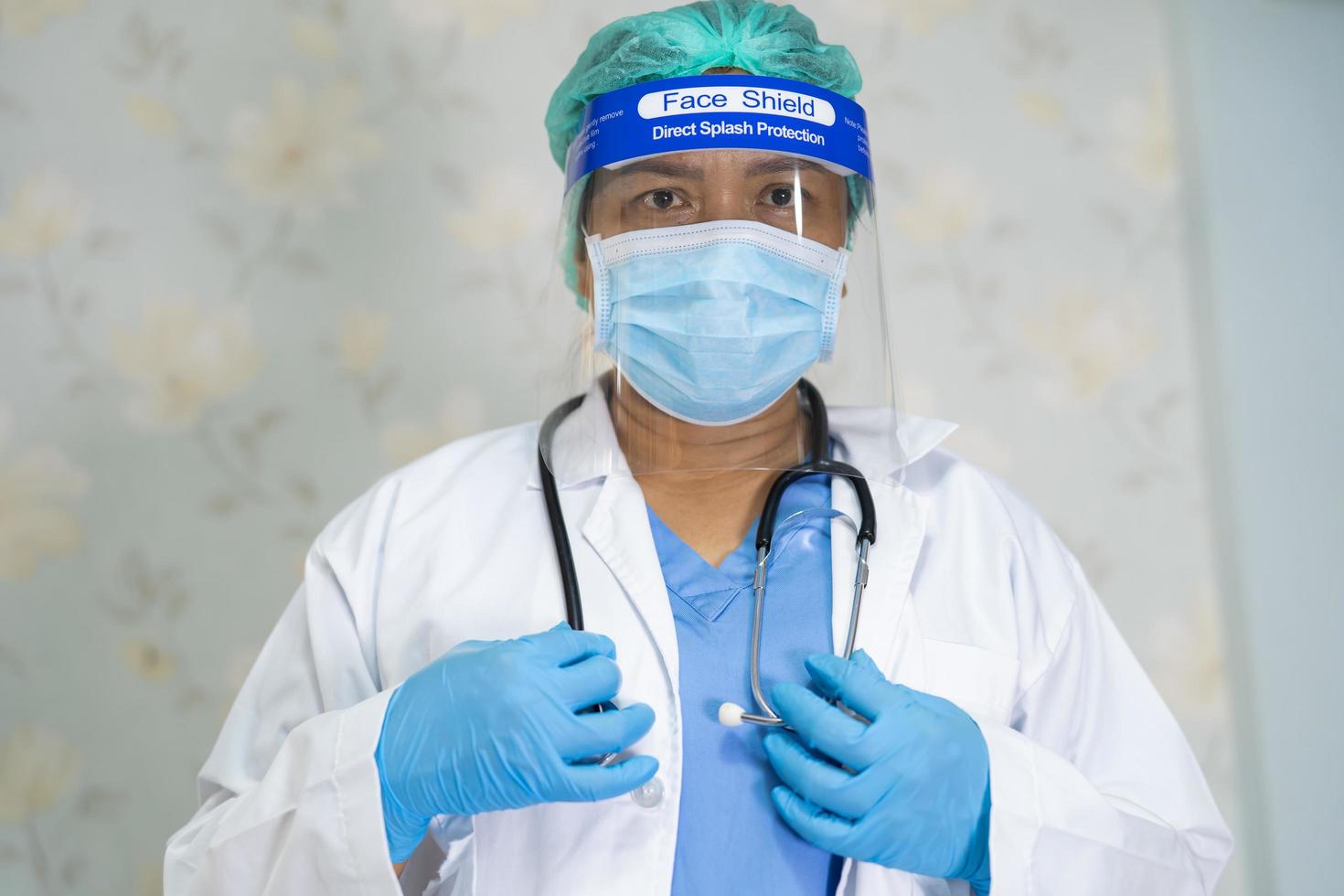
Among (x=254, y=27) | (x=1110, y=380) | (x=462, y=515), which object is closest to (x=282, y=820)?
(x=462, y=515)

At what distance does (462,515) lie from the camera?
1147 mm

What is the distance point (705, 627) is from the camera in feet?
3.40

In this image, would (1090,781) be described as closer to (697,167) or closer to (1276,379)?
(697,167)

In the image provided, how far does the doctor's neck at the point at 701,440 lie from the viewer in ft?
3.56

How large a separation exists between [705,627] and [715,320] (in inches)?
11.1

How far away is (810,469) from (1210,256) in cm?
107

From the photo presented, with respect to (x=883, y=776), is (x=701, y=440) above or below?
above

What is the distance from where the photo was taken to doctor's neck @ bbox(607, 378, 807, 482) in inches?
42.8

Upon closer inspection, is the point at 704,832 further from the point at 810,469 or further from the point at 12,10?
the point at 12,10

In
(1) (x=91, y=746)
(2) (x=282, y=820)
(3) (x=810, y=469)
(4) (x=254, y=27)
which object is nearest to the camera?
(2) (x=282, y=820)

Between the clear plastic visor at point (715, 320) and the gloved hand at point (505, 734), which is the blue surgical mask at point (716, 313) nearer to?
the clear plastic visor at point (715, 320)

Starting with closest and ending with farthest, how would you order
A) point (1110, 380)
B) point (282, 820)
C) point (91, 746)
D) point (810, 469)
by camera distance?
1. point (282, 820)
2. point (810, 469)
3. point (91, 746)
4. point (1110, 380)

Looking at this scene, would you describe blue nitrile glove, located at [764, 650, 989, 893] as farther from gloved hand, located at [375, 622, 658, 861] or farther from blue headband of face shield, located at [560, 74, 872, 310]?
blue headband of face shield, located at [560, 74, 872, 310]

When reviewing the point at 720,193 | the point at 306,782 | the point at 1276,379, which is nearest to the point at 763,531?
the point at 720,193
